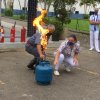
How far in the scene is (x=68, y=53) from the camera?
9.21 meters

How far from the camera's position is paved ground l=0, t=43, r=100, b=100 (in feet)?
24.0

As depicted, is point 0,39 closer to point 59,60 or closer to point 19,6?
point 59,60

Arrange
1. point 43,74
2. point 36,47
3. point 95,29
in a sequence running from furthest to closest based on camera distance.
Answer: point 95,29 → point 36,47 → point 43,74

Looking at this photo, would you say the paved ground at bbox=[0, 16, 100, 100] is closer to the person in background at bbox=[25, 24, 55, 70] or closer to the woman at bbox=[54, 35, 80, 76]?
the woman at bbox=[54, 35, 80, 76]

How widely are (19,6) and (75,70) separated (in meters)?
43.9

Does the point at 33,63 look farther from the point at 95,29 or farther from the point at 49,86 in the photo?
the point at 95,29

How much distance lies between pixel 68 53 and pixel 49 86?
143 centimetres

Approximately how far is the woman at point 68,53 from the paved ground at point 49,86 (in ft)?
0.97

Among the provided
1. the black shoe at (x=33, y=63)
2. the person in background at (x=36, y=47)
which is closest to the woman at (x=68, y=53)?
the person in background at (x=36, y=47)

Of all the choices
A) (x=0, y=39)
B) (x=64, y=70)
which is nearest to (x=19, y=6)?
(x=0, y=39)

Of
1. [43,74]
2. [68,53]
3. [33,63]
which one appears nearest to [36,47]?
[33,63]

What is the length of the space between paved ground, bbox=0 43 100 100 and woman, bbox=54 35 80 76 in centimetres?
29

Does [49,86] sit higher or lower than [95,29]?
lower

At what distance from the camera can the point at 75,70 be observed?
9.90m
